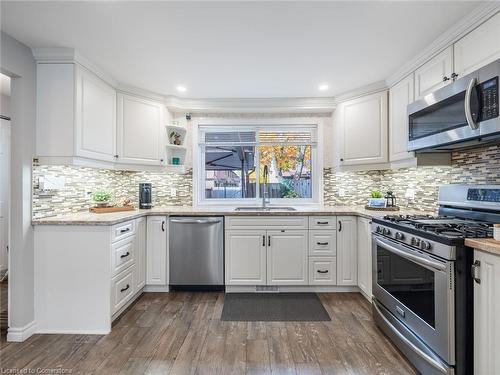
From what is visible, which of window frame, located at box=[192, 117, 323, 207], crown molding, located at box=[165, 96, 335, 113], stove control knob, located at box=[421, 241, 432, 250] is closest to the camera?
stove control knob, located at box=[421, 241, 432, 250]

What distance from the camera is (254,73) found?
2709mm

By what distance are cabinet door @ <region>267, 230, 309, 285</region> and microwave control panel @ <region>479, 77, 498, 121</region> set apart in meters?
1.89

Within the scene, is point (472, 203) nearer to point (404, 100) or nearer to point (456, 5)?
point (404, 100)

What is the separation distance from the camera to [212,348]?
203 centimetres

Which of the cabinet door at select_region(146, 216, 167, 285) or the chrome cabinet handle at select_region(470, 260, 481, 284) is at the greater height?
the chrome cabinet handle at select_region(470, 260, 481, 284)

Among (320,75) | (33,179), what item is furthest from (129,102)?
(320,75)

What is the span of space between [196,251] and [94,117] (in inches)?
66.6

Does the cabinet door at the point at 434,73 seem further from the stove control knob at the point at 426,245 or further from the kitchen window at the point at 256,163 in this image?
the kitchen window at the point at 256,163

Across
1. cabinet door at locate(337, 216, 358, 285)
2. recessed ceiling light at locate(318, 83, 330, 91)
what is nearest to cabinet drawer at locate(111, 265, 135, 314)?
cabinet door at locate(337, 216, 358, 285)

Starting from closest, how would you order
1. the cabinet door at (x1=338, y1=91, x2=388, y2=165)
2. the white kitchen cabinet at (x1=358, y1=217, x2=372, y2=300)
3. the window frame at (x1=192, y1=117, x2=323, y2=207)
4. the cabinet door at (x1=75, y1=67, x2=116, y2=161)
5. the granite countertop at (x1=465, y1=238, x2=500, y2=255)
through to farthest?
the granite countertop at (x1=465, y1=238, x2=500, y2=255) → the cabinet door at (x1=75, y1=67, x2=116, y2=161) → the white kitchen cabinet at (x1=358, y1=217, x2=372, y2=300) → the cabinet door at (x1=338, y1=91, x2=388, y2=165) → the window frame at (x1=192, y1=117, x2=323, y2=207)

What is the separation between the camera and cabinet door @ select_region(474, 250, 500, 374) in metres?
1.30

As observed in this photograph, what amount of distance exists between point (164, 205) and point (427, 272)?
300 centimetres

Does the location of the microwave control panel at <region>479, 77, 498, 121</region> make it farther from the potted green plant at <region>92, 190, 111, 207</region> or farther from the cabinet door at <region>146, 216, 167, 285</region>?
the potted green plant at <region>92, 190, 111, 207</region>

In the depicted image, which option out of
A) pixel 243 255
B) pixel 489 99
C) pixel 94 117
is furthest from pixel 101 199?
pixel 489 99
